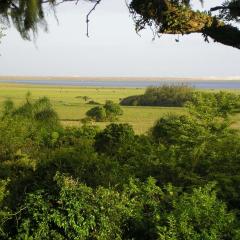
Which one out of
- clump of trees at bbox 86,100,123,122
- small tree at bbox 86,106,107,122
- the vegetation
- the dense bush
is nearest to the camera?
the vegetation

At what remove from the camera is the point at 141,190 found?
38.7 feet

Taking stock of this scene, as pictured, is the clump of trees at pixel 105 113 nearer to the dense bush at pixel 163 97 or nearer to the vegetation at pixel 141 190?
the dense bush at pixel 163 97

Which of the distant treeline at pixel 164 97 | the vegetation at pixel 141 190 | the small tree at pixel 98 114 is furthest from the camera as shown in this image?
the distant treeline at pixel 164 97

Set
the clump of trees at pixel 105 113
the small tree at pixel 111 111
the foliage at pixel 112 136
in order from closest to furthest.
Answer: the foliage at pixel 112 136 < the clump of trees at pixel 105 113 < the small tree at pixel 111 111

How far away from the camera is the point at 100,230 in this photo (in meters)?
10.6

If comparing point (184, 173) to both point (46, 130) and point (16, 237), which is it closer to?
point (16, 237)

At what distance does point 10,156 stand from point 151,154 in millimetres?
17250

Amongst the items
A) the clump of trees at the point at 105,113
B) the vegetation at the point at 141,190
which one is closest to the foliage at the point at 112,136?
the vegetation at the point at 141,190

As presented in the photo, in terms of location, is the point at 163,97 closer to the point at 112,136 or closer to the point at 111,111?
the point at 111,111

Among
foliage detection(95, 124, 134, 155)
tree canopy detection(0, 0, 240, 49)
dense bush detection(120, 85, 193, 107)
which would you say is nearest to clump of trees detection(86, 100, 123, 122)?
dense bush detection(120, 85, 193, 107)


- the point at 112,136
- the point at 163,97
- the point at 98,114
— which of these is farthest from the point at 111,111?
the point at 112,136

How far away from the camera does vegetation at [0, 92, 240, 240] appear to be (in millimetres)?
10414

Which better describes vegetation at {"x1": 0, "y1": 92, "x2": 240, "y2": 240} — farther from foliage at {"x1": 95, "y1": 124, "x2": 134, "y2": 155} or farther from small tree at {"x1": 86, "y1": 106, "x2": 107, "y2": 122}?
small tree at {"x1": 86, "y1": 106, "x2": 107, "y2": 122}

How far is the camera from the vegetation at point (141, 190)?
34.2 ft
